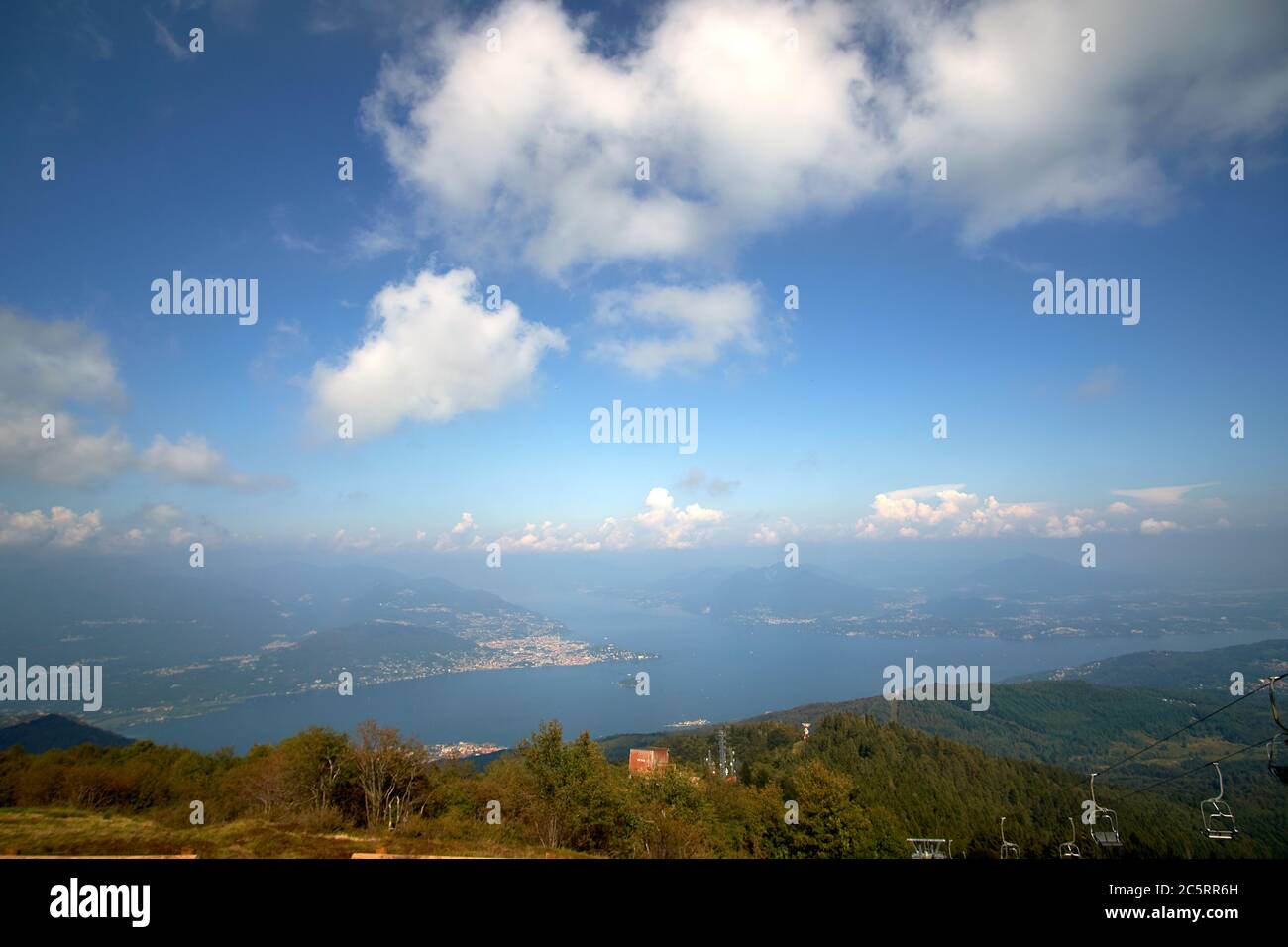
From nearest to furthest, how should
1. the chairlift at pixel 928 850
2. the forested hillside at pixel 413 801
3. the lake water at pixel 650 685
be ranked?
1. the forested hillside at pixel 413 801
2. the chairlift at pixel 928 850
3. the lake water at pixel 650 685

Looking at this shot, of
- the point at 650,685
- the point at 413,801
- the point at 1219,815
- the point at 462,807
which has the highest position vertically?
the point at 1219,815

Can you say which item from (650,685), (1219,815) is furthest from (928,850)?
(650,685)

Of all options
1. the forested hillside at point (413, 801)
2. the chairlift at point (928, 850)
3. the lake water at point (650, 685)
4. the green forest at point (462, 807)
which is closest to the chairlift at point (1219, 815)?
the chairlift at point (928, 850)

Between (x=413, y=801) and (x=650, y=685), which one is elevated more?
(x=413, y=801)

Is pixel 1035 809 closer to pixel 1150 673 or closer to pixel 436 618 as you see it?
pixel 1150 673

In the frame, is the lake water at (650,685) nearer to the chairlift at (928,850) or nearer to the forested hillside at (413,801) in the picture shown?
the forested hillside at (413,801)

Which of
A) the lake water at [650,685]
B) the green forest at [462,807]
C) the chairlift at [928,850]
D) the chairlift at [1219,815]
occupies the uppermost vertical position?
the chairlift at [1219,815]

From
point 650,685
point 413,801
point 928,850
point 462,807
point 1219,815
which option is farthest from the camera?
point 650,685

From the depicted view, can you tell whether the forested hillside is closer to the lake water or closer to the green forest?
the green forest

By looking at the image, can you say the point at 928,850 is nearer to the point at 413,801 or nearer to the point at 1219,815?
the point at 1219,815

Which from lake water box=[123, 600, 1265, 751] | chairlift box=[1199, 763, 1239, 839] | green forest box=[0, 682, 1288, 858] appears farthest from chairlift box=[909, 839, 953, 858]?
lake water box=[123, 600, 1265, 751]
